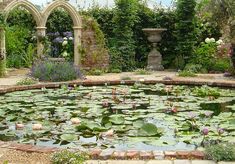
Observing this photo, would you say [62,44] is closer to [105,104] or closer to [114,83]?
[114,83]

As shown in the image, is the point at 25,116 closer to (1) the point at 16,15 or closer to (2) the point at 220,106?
(2) the point at 220,106

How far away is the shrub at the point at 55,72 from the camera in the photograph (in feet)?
39.2

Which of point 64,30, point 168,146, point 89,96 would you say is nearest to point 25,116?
point 89,96

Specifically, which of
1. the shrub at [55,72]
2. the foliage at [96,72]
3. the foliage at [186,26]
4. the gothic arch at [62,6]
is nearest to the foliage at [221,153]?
the shrub at [55,72]

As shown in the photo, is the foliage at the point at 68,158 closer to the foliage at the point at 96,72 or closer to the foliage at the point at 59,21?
the foliage at the point at 96,72

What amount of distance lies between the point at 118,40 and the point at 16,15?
14.0 ft

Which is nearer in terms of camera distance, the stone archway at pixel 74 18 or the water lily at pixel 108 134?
the water lily at pixel 108 134

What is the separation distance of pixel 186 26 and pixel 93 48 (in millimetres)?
3232

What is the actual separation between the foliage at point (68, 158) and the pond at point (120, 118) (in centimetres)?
98

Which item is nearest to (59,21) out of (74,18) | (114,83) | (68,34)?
(68,34)

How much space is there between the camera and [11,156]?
4.63 meters

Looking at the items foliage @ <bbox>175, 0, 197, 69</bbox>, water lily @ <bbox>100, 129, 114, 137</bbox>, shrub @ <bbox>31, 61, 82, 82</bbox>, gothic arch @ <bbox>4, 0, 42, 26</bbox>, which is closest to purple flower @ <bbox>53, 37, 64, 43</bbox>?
gothic arch @ <bbox>4, 0, 42, 26</bbox>

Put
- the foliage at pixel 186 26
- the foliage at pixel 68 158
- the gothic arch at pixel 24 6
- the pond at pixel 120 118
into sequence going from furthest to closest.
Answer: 1. the foliage at pixel 186 26
2. the gothic arch at pixel 24 6
3. the pond at pixel 120 118
4. the foliage at pixel 68 158

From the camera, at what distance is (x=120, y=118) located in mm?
6512
